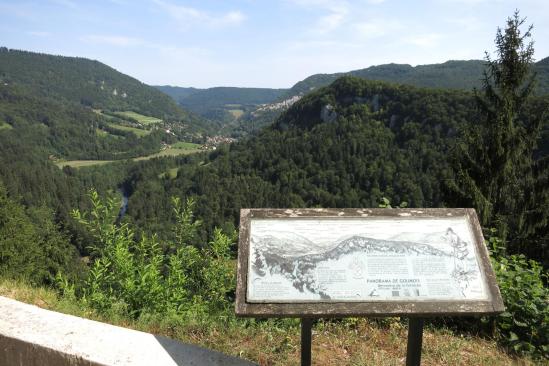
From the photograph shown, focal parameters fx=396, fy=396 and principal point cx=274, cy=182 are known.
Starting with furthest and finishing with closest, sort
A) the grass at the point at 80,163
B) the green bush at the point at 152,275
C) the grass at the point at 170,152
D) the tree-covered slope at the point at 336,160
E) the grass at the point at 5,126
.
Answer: the grass at the point at 170,152 → the grass at the point at 5,126 → the grass at the point at 80,163 → the tree-covered slope at the point at 336,160 → the green bush at the point at 152,275

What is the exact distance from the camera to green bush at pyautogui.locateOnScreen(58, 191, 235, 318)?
13.2 feet

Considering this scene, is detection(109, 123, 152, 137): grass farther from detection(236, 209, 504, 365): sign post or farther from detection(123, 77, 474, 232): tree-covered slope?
detection(236, 209, 504, 365): sign post

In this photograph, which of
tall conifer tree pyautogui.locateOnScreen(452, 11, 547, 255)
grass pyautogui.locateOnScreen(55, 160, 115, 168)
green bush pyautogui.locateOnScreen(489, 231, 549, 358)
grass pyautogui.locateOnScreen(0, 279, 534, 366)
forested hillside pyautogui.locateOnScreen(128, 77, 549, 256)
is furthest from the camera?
grass pyautogui.locateOnScreen(55, 160, 115, 168)

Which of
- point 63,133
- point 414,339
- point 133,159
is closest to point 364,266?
point 414,339

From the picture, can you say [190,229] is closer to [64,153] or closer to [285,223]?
[285,223]

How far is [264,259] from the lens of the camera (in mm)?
2729

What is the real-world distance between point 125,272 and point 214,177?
85.3 metres

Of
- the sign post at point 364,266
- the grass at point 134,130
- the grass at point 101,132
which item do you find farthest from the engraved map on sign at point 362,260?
the grass at point 101,132

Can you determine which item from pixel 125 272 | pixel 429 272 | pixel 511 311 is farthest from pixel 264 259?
pixel 511 311

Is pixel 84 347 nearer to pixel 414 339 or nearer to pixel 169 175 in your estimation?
pixel 414 339

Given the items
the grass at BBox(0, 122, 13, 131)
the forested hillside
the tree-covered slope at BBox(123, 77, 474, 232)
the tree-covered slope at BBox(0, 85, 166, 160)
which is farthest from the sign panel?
the grass at BBox(0, 122, 13, 131)

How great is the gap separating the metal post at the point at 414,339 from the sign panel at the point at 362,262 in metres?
0.35

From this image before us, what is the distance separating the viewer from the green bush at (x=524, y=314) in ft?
12.7

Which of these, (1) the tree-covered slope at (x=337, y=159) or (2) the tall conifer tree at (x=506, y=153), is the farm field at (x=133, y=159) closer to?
(1) the tree-covered slope at (x=337, y=159)
